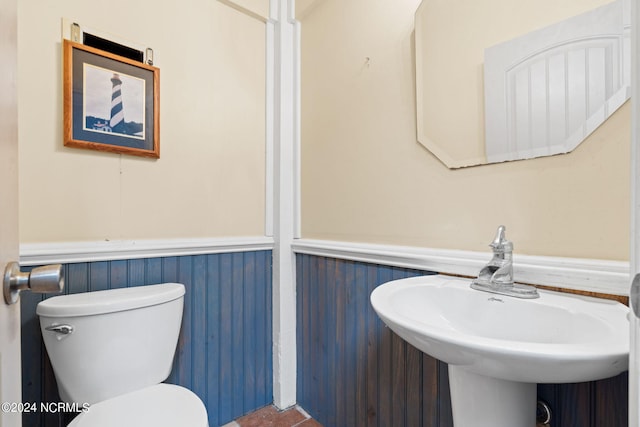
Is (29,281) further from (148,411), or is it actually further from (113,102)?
(113,102)

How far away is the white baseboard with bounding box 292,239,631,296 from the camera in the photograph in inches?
28.3

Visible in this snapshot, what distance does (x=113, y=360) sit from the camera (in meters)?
0.99

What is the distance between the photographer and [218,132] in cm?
145

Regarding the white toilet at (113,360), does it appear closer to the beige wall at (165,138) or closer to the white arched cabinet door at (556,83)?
the beige wall at (165,138)

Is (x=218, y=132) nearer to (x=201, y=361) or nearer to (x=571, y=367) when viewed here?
(x=201, y=361)

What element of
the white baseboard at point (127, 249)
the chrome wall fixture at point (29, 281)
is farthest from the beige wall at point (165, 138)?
the chrome wall fixture at point (29, 281)

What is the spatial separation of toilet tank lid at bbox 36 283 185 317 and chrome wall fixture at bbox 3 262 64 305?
1.79ft

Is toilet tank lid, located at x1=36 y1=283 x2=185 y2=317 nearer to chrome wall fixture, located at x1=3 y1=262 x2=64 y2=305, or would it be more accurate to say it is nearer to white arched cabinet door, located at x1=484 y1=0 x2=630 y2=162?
chrome wall fixture, located at x1=3 y1=262 x2=64 y2=305

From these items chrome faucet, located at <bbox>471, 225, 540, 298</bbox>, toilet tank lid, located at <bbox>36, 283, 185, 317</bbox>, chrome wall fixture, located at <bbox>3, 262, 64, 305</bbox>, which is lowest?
toilet tank lid, located at <bbox>36, 283, 185, 317</bbox>

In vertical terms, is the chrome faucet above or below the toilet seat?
above

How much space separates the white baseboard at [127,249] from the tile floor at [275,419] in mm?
793

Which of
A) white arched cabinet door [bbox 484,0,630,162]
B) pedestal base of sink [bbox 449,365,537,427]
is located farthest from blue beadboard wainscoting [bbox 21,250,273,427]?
white arched cabinet door [bbox 484,0,630,162]

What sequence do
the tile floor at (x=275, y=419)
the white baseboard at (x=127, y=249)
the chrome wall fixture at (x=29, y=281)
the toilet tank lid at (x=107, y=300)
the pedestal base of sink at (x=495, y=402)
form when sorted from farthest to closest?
the tile floor at (x=275, y=419) → the white baseboard at (x=127, y=249) → the toilet tank lid at (x=107, y=300) → the pedestal base of sink at (x=495, y=402) → the chrome wall fixture at (x=29, y=281)

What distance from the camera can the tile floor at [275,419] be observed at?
4.73 feet
